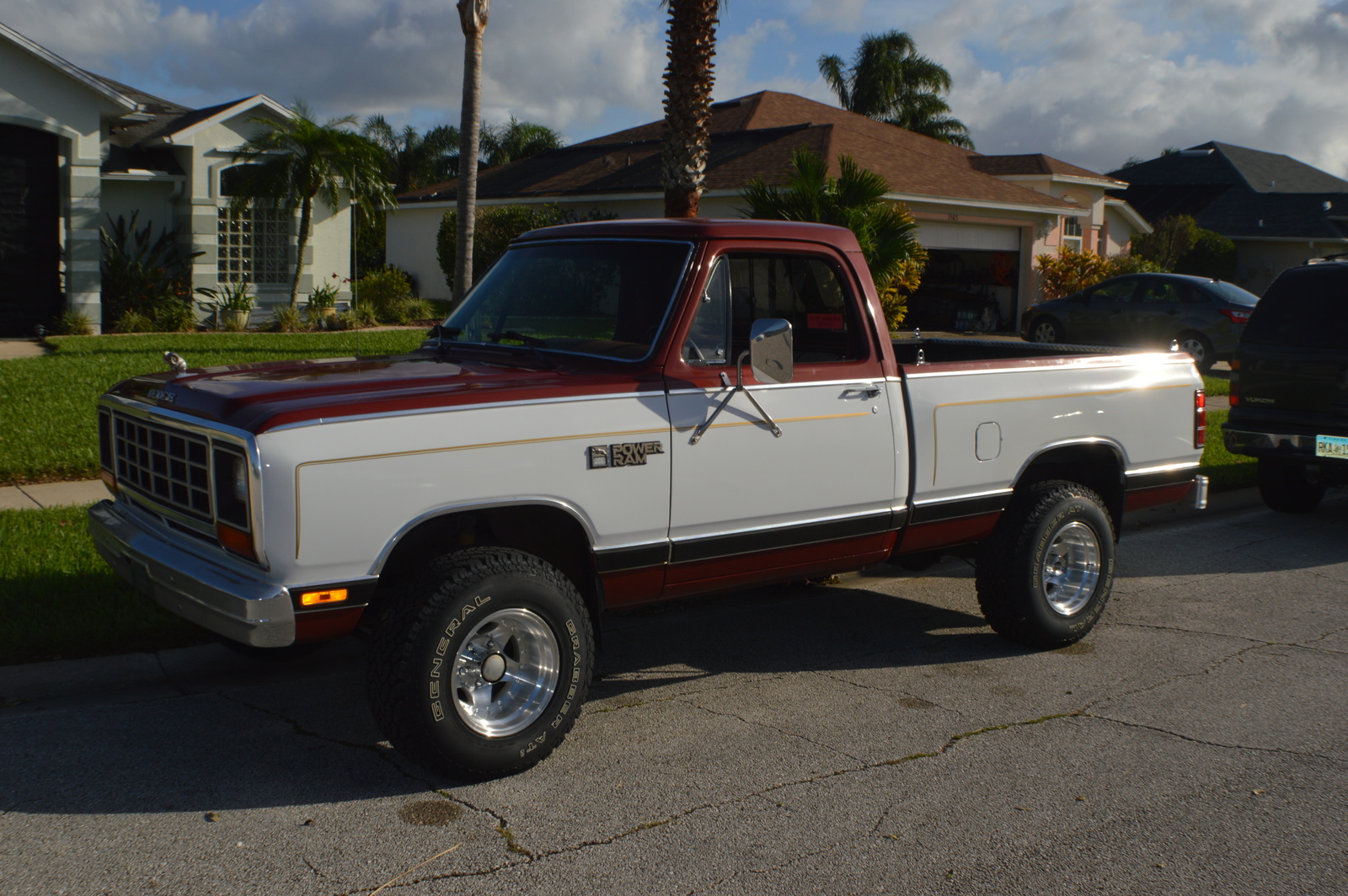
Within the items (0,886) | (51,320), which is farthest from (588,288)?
(51,320)

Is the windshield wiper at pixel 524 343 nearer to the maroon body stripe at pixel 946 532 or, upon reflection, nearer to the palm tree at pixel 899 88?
the maroon body stripe at pixel 946 532

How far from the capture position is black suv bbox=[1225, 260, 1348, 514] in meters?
8.89

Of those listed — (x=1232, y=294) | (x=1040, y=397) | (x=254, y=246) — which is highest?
(x=254, y=246)

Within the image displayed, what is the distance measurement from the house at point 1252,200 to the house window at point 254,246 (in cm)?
3330

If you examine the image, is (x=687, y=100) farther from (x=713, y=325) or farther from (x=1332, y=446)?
(x=713, y=325)

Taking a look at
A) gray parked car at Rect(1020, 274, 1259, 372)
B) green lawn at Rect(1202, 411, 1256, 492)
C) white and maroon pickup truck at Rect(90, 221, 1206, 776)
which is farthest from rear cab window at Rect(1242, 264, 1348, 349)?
Answer: gray parked car at Rect(1020, 274, 1259, 372)

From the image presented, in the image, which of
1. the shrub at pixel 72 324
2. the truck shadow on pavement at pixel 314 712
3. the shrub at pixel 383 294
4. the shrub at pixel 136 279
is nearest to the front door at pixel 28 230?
the shrub at pixel 72 324

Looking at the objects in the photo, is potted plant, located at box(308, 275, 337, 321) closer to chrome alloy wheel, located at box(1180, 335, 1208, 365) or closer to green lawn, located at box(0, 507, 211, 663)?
green lawn, located at box(0, 507, 211, 663)

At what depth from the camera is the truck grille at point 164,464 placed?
4109mm

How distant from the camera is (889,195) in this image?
77.1 feet

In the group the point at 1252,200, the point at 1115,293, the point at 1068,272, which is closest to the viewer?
the point at 1115,293

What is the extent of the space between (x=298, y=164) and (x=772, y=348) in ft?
60.1

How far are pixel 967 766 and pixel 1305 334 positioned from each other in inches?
252

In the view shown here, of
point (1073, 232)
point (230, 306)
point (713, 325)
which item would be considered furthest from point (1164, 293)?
point (713, 325)
